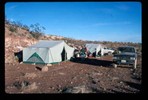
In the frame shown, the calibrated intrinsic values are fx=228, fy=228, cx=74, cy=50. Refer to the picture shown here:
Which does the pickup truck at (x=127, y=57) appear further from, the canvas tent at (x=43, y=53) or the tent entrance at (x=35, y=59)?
the tent entrance at (x=35, y=59)

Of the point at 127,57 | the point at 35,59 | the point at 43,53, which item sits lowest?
the point at 35,59

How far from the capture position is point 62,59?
70.1 feet

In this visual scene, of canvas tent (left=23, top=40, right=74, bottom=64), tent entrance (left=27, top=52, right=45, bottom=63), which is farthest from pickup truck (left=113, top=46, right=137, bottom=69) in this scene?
tent entrance (left=27, top=52, right=45, bottom=63)

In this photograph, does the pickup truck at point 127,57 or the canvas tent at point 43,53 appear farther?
the canvas tent at point 43,53

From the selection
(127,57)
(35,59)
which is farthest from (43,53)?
(127,57)

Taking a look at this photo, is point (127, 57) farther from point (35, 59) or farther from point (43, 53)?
point (35, 59)

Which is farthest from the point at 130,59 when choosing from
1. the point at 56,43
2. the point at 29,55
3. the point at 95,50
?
the point at 95,50

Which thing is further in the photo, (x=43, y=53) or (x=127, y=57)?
(x=43, y=53)

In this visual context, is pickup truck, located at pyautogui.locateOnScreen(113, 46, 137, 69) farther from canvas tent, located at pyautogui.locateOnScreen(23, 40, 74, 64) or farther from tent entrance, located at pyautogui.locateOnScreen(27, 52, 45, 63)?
tent entrance, located at pyautogui.locateOnScreen(27, 52, 45, 63)

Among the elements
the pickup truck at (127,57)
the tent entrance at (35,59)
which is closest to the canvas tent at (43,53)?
the tent entrance at (35,59)

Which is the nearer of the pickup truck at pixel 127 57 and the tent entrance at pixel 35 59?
the pickup truck at pixel 127 57

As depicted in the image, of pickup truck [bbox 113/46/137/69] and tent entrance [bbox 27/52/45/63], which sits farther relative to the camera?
→ tent entrance [bbox 27/52/45/63]

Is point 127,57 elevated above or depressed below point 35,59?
above
